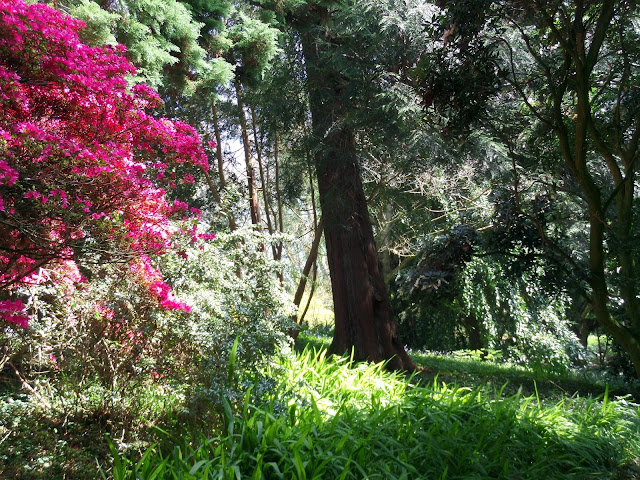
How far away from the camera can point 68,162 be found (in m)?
3.03

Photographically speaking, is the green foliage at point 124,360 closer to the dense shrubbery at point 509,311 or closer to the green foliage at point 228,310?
the green foliage at point 228,310

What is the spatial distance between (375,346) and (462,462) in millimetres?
3125

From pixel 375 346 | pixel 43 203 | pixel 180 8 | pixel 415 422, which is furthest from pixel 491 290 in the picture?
pixel 43 203

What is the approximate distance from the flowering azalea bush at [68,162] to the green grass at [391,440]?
1.04 meters

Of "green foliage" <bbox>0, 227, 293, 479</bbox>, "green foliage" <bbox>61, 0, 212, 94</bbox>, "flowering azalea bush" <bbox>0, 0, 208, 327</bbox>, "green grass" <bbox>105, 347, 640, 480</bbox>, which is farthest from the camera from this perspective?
"green foliage" <bbox>61, 0, 212, 94</bbox>

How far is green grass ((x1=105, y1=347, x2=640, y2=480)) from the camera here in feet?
9.33

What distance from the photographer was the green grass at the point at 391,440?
2844 mm

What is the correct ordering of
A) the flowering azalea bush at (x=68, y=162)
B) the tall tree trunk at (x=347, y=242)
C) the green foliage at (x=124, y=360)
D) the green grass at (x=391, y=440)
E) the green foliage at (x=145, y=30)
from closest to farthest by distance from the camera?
the green grass at (x=391, y=440)
the flowering azalea bush at (x=68, y=162)
the green foliage at (x=124, y=360)
the green foliage at (x=145, y=30)
the tall tree trunk at (x=347, y=242)

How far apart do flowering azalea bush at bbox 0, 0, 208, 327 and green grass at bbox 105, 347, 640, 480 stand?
1.04 m

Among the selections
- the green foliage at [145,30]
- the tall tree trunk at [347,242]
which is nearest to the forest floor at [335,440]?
the tall tree trunk at [347,242]

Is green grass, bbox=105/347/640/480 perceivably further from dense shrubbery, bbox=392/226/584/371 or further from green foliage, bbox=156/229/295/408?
dense shrubbery, bbox=392/226/584/371

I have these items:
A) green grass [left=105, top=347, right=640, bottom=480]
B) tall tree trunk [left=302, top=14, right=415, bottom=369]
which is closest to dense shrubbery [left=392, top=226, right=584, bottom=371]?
tall tree trunk [left=302, top=14, right=415, bottom=369]

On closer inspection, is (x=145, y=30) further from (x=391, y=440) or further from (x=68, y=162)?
(x=391, y=440)

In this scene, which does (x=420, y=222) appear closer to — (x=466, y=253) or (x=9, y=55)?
(x=466, y=253)
